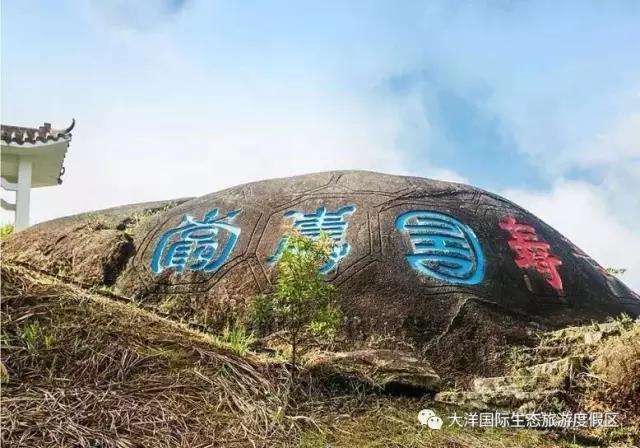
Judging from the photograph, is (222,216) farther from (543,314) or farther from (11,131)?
(11,131)

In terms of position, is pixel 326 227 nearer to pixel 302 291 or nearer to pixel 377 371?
pixel 377 371

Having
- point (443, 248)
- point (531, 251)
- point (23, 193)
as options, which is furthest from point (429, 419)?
point (23, 193)

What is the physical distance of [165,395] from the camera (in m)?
3.66

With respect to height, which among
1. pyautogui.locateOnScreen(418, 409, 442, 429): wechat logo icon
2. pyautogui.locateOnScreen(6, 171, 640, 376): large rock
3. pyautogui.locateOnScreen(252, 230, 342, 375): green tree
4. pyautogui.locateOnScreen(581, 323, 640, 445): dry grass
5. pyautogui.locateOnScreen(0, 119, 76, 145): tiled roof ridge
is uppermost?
pyautogui.locateOnScreen(0, 119, 76, 145): tiled roof ridge

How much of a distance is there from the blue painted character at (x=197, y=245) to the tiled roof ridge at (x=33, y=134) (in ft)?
17.2

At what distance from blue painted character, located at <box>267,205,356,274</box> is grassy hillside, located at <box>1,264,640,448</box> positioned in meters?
1.80

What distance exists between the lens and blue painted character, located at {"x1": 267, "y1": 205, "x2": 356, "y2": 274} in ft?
20.6

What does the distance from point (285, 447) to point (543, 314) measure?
137 inches

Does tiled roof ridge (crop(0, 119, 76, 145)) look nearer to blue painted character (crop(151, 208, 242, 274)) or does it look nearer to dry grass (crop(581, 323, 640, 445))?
blue painted character (crop(151, 208, 242, 274))

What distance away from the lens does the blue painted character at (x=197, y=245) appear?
652 centimetres

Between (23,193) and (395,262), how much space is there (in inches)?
287

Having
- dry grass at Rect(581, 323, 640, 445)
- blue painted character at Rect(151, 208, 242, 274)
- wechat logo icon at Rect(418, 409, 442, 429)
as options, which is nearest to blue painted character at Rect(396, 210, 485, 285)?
blue painted character at Rect(151, 208, 242, 274)

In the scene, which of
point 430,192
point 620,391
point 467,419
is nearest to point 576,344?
point 620,391

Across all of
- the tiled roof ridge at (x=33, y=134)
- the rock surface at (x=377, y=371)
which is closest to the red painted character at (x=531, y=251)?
the rock surface at (x=377, y=371)
